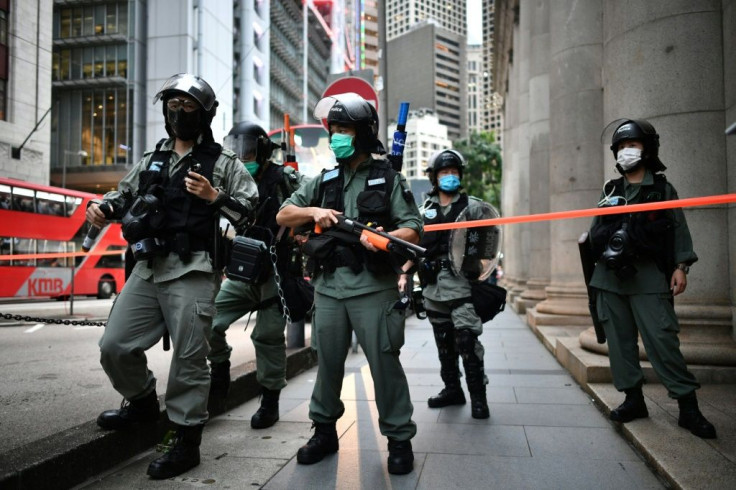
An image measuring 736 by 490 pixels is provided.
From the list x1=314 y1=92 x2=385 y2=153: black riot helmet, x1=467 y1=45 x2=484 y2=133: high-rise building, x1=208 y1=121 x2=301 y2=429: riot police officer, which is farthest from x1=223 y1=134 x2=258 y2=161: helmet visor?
x1=467 y1=45 x2=484 y2=133: high-rise building

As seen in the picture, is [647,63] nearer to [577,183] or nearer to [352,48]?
[577,183]

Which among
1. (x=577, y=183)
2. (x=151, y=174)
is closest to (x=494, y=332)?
(x=577, y=183)

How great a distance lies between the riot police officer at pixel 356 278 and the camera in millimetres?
3396

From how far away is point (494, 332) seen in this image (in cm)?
1095

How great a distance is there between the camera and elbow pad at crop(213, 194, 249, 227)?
3.38 meters

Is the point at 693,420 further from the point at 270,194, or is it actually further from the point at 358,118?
the point at 270,194

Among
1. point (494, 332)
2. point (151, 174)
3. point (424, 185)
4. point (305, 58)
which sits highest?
point (305, 58)

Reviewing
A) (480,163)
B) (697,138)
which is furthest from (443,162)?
(480,163)

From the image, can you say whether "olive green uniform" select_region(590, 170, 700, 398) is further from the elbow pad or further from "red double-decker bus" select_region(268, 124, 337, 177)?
"red double-decker bus" select_region(268, 124, 337, 177)

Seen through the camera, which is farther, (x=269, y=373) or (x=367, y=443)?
(x=269, y=373)

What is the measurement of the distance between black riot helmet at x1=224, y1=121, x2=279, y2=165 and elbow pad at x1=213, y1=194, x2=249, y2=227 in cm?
95

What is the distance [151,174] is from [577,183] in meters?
7.13

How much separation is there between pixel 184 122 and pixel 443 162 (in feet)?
7.37

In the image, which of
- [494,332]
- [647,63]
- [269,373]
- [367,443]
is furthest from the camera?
[494,332]
